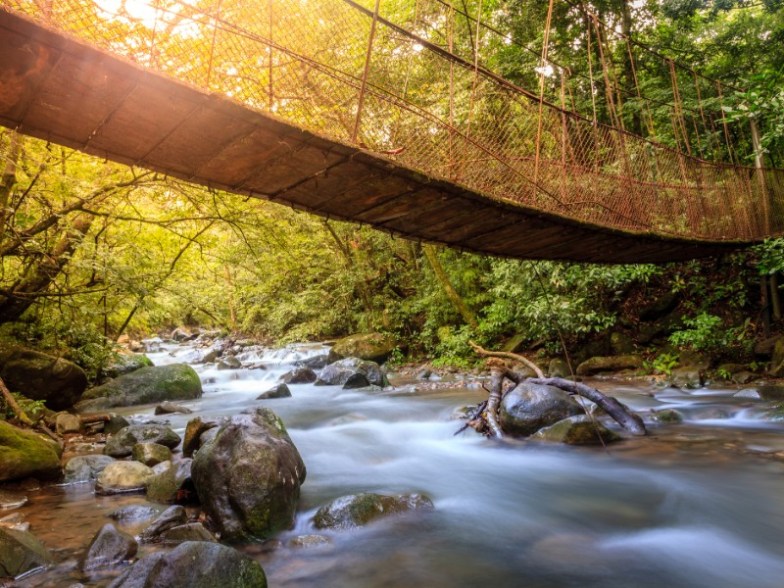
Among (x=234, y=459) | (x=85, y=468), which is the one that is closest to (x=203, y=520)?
(x=234, y=459)

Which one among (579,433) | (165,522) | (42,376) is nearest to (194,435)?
(165,522)

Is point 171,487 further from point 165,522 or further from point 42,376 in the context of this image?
point 42,376

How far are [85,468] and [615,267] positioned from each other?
717 cm

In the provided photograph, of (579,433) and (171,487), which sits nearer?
(171,487)

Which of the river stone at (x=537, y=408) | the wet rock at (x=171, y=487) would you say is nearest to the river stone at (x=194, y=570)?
the wet rock at (x=171, y=487)

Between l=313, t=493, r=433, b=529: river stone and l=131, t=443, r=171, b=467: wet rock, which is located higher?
l=131, t=443, r=171, b=467: wet rock

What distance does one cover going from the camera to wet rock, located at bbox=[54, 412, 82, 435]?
5.09 m

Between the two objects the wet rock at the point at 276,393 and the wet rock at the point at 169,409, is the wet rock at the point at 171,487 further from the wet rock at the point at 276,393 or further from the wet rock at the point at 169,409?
the wet rock at the point at 276,393

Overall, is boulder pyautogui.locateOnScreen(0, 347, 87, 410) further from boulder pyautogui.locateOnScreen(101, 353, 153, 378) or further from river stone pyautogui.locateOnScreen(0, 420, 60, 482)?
river stone pyautogui.locateOnScreen(0, 420, 60, 482)

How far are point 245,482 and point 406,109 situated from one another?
7.85 feet

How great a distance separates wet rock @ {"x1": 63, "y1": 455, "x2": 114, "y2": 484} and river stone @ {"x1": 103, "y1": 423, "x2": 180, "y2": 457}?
34 cm

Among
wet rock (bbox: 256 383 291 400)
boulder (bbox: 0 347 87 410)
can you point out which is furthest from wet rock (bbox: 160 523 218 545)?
wet rock (bbox: 256 383 291 400)

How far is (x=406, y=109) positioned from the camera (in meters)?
2.98

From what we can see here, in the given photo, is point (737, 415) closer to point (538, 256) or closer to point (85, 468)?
point (538, 256)
